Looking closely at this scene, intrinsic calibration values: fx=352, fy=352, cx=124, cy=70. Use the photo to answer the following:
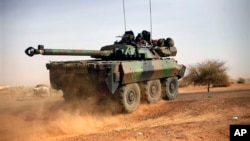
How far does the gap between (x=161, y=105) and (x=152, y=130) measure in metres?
4.64

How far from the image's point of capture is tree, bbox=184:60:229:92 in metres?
23.0

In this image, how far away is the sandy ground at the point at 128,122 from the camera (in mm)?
6968

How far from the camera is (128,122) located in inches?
367

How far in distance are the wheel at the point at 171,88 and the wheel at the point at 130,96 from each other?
2.64m

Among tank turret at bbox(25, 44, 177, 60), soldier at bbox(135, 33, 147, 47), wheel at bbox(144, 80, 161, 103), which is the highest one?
soldier at bbox(135, 33, 147, 47)

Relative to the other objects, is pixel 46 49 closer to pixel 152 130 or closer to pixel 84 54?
pixel 84 54

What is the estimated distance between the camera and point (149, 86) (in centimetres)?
1201

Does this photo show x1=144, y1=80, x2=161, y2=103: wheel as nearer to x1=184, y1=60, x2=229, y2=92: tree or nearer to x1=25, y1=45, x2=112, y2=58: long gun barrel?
x1=25, y1=45, x2=112, y2=58: long gun barrel

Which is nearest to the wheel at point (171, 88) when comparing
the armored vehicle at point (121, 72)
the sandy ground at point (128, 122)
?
the armored vehicle at point (121, 72)

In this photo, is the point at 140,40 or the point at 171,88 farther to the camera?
the point at 171,88

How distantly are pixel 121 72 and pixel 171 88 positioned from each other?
4561mm

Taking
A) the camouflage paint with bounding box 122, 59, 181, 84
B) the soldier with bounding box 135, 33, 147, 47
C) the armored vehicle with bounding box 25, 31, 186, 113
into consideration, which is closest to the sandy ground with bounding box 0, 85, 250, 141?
the armored vehicle with bounding box 25, 31, 186, 113

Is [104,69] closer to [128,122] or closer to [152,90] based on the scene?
[128,122]

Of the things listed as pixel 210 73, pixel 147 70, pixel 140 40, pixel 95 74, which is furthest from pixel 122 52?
pixel 210 73
